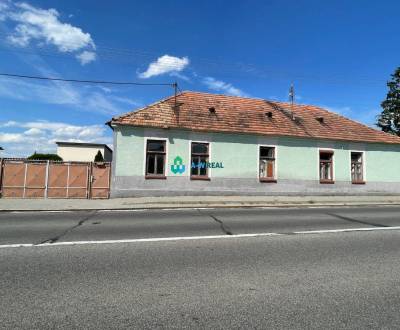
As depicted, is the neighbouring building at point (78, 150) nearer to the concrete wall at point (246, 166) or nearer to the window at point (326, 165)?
the concrete wall at point (246, 166)

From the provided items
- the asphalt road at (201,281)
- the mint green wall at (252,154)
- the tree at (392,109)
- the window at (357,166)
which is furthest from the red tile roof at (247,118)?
the tree at (392,109)

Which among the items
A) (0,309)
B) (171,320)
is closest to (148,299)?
(171,320)

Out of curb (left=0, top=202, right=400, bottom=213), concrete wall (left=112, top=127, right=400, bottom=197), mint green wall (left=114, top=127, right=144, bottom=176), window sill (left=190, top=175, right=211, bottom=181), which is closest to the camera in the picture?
curb (left=0, top=202, right=400, bottom=213)

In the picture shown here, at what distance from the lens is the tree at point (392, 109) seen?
3734 cm

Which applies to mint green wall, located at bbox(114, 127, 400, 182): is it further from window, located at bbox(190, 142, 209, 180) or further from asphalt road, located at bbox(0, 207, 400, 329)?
asphalt road, located at bbox(0, 207, 400, 329)

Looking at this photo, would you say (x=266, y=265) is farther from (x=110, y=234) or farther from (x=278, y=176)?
(x=278, y=176)

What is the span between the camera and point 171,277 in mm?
4523

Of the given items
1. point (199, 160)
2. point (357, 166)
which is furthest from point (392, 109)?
point (199, 160)

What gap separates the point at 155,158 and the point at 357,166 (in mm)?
13735

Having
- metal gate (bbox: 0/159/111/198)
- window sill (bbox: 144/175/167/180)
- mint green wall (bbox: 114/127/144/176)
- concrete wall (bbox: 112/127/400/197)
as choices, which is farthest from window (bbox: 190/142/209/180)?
metal gate (bbox: 0/159/111/198)

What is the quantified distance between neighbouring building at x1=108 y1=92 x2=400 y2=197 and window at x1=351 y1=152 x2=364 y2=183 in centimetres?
6

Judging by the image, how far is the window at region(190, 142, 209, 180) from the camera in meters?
17.7

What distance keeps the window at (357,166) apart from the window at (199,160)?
406 inches

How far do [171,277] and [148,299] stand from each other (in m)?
0.80
